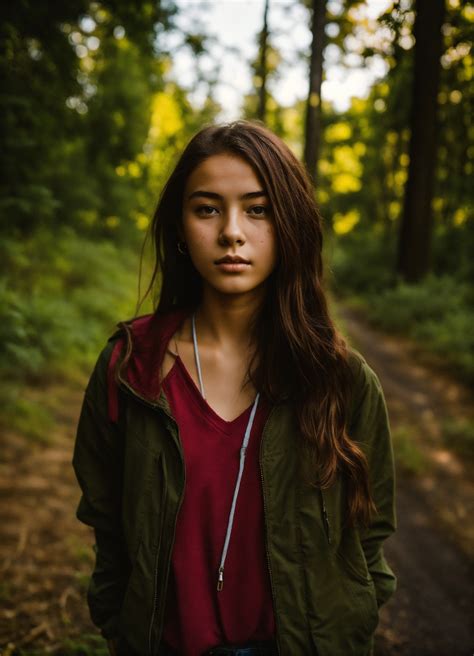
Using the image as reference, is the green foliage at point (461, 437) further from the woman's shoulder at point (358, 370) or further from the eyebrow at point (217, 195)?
the eyebrow at point (217, 195)

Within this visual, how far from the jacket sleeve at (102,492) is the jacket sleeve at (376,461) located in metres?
0.96

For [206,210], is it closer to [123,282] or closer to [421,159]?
[123,282]

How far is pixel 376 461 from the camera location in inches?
77.9

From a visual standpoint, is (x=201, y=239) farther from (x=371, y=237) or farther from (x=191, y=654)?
(x=371, y=237)

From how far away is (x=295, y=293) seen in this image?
1978 mm

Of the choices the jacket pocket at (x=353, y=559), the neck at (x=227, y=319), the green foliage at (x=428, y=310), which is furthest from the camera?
the green foliage at (x=428, y=310)

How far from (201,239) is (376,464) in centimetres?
113

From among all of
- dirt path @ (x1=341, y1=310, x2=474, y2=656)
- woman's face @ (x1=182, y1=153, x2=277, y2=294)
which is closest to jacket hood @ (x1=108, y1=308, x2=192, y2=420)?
woman's face @ (x1=182, y1=153, x2=277, y2=294)

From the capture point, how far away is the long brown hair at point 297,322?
5.94ft

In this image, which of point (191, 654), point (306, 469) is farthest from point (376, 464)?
point (191, 654)

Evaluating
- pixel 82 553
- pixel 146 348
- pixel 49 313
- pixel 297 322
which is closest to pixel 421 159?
pixel 49 313

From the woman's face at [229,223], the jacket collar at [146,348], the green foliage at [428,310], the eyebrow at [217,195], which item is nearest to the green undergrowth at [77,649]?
the jacket collar at [146,348]

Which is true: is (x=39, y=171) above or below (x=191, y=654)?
above

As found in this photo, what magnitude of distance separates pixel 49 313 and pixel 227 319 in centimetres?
434
